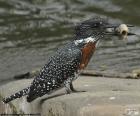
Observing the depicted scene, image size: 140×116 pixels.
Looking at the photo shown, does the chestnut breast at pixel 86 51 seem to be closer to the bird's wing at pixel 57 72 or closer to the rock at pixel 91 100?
the bird's wing at pixel 57 72

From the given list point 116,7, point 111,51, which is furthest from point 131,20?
point 111,51

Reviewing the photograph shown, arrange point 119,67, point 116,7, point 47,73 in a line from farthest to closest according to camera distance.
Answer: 1. point 116,7
2. point 119,67
3. point 47,73

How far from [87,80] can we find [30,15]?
6.94 meters

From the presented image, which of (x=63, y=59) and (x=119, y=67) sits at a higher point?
(x=63, y=59)

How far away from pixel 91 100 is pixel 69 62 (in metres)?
0.50

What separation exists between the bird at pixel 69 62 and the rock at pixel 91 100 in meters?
0.19

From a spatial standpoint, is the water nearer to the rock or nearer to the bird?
the rock

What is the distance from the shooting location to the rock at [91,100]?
19.7 feet

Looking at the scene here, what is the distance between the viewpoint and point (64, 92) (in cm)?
703

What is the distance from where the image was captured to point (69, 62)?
6.64 meters

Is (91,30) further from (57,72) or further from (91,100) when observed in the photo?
(91,100)

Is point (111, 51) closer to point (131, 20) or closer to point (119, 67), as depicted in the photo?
point (119, 67)

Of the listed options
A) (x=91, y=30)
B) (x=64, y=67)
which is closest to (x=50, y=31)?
(x=91, y=30)

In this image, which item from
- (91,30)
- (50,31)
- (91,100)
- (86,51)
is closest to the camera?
(91,100)
